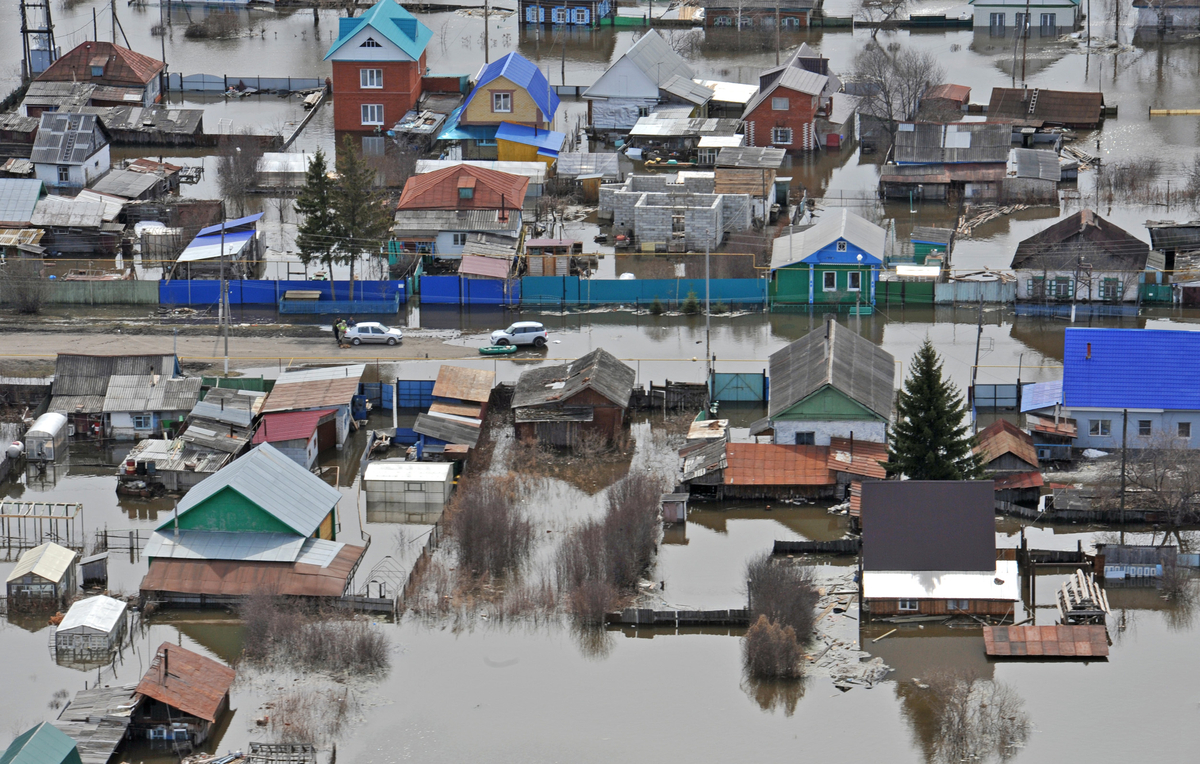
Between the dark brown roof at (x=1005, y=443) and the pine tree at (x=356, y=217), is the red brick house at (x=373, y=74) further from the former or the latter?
the dark brown roof at (x=1005, y=443)

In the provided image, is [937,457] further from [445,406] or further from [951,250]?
[951,250]

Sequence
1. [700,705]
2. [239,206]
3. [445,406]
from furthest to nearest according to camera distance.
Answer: [239,206], [445,406], [700,705]

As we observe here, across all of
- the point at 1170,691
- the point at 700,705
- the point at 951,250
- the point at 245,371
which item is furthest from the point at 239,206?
the point at 1170,691

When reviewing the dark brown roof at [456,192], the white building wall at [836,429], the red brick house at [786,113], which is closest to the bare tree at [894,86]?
the red brick house at [786,113]

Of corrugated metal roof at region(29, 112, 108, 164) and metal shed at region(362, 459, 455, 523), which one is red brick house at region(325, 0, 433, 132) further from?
metal shed at region(362, 459, 455, 523)

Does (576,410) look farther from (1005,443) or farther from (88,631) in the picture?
(88,631)

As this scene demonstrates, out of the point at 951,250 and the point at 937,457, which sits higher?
the point at 951,250
